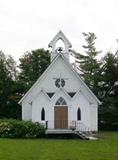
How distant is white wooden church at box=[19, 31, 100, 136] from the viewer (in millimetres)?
43281

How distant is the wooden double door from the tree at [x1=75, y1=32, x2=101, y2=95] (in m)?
12.1

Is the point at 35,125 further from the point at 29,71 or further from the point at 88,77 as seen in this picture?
the point at 29,71

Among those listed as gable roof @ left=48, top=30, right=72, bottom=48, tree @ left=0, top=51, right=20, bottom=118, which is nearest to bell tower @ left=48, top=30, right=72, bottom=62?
gable roof @ left=48, top=30, right=72, bottom=48

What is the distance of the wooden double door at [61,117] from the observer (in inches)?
1700

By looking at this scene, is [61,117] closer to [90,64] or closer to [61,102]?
[61,102]

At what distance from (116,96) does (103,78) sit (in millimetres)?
2481

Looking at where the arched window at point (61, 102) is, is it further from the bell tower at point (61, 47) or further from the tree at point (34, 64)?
the tree at point (34, 64)

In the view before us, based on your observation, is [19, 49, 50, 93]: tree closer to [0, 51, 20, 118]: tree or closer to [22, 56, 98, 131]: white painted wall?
[0, 51, 20, 118]: tree

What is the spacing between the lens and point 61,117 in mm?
43250

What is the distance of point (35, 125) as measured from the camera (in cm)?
3659

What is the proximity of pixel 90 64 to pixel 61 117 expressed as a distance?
1906 cm

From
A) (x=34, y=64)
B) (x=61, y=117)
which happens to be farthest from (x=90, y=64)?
(x=61, y=117)

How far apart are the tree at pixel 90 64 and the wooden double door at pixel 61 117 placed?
39.7 feet

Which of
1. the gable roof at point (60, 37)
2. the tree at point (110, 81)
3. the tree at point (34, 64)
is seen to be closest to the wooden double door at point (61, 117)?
the gable roof at point (60, 37)
